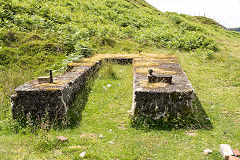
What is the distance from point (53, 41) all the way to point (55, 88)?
637 cm

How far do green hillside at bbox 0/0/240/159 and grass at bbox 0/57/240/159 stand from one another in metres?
0.02

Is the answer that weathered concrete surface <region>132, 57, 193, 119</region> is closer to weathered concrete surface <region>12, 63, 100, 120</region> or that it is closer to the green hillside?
the green hillside

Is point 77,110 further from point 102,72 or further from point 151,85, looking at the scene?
point 102,72

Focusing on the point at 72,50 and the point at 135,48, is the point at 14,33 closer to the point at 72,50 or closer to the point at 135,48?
the point at 72,50

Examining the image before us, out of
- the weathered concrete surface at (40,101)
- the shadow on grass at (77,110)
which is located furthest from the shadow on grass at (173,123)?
the weathered concrete surface at (40,101)

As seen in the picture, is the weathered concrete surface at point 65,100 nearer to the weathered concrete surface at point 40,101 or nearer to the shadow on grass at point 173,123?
the weathered concrete surface at point 40,101

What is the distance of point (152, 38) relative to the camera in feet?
46.7

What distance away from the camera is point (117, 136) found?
4191 mm

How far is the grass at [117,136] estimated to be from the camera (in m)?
3.53

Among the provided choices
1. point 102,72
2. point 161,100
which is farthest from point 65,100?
point 102,72

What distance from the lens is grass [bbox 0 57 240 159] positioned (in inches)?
139

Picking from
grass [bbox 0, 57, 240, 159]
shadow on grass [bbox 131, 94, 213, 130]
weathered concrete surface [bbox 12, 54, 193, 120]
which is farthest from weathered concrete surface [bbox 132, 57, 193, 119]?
grass [bbox 0, 57, 240, 159]

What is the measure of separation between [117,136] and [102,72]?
397cm

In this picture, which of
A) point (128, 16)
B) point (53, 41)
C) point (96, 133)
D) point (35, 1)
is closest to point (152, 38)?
point (128, 16)
